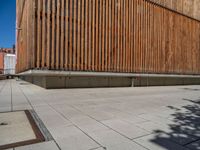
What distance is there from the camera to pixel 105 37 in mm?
10570

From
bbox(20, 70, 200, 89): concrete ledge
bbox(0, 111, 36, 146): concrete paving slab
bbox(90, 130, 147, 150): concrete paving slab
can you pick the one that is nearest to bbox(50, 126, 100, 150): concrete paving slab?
bbox(90, 130, 147, 150): concrete paving slab

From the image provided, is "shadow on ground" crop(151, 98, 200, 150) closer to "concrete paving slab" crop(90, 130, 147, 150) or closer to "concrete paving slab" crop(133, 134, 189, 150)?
"concrete paving slab" crop(133, 134, 189, 150)

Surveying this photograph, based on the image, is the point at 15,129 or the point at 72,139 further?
the point at 15,129

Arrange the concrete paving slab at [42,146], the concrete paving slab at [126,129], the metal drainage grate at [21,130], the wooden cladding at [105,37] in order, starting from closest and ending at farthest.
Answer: the concrete paving slab at [42,146], the metal drainage grate at [21,130], the concrete paving slab at [126,129], the wooden cladding at [105,37]

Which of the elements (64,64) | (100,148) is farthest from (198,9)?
(100,148)

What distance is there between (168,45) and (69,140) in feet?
43.5

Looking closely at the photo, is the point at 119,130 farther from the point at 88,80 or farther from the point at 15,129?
the point at 88,80

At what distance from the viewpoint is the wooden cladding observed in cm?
855

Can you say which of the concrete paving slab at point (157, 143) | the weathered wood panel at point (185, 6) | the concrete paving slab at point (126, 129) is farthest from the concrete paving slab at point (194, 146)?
the weathered wood panel at point (185, 6)

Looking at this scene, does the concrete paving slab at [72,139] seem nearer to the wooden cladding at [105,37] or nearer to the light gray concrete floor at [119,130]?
the light gray concrete floor at [119,130]

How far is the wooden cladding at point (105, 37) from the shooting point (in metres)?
8.55

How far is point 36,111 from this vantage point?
4.55 meters

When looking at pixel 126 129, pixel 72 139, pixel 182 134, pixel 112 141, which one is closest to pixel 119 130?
pixel 126 129

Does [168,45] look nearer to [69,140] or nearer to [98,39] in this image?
[98,39]
